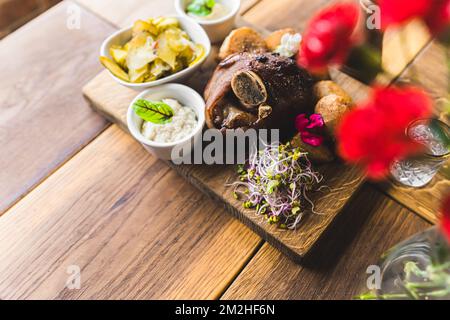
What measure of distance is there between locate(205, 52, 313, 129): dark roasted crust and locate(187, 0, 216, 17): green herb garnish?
287mm

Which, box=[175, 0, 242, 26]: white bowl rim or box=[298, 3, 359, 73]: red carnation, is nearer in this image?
box=[298, 3, 359, 73]: red carnation

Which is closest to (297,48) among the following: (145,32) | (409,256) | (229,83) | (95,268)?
(229,83)

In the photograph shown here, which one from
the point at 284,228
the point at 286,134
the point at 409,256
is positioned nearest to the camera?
the point at 409,256

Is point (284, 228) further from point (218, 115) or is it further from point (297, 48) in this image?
point (297, 48)

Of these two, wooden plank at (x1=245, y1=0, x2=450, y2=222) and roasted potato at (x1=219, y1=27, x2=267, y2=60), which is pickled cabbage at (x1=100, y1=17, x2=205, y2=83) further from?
wooden plank at (x1=245, y1=0, x2=450, y2=222)

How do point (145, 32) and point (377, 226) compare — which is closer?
point (377, 226)

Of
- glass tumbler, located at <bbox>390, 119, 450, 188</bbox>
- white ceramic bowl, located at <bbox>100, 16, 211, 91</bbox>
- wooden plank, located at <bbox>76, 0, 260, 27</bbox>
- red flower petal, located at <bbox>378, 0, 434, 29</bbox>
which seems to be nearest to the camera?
red flower petal, located at <bbox>378, 0, 434, 29</bbox>

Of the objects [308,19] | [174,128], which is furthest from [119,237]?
[308,19]

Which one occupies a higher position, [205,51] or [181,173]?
[205,51]

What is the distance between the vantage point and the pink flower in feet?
3.60

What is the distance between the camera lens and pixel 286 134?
1179mm

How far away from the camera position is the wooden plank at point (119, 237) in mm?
1056

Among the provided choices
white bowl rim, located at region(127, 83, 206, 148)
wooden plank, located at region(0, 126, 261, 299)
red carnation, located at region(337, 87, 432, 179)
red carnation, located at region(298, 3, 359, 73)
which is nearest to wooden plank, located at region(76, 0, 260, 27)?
white bowl rim, located at region(127, 83, 206, 148)

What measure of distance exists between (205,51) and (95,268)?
2.12 feet
